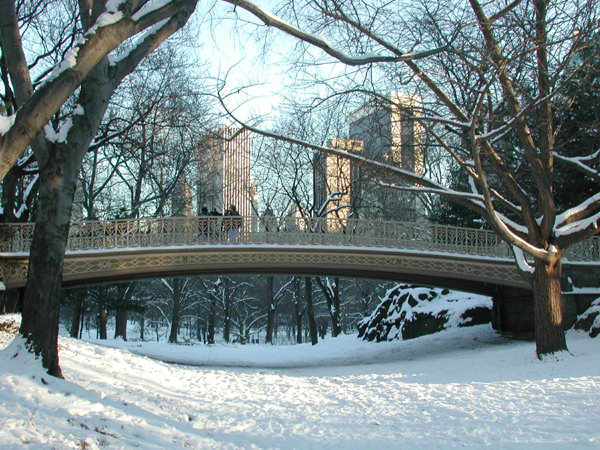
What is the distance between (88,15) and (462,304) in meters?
16.3

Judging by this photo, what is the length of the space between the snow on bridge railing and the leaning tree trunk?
7.21 m

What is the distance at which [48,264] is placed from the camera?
552 cm

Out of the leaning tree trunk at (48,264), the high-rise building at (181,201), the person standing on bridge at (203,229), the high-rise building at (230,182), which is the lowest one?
the leaning tree trunk at (48,264)

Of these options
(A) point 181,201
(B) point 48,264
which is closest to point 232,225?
(B) point 48,264

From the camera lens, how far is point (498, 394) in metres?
6.86

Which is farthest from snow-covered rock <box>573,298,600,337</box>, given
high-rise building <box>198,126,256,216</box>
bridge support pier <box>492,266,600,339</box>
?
high-rise building <box>198,126,256,216</box>

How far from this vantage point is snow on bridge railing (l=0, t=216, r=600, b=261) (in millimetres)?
12797

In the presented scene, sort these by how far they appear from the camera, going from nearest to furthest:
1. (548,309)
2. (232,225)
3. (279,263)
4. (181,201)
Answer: (548,309), (232,225), (279,263), (181,201)

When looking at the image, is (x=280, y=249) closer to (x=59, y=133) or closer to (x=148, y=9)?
(x=59, y=133)

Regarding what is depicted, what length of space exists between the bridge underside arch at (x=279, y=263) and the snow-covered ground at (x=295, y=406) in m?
3.10

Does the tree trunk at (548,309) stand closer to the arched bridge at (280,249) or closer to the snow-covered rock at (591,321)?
the snow-covered rock at (591,321)

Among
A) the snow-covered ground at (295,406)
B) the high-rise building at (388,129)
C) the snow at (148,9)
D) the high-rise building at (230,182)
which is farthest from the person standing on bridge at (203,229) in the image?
the snow at (148,9)

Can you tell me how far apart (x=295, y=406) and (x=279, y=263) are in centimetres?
731

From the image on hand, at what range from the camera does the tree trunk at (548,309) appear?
9328 mm
